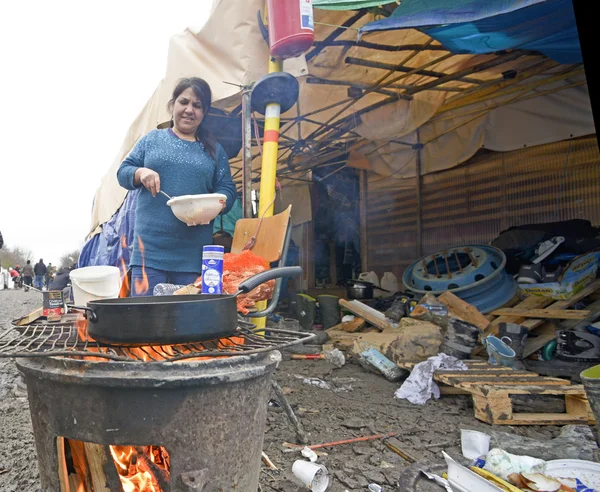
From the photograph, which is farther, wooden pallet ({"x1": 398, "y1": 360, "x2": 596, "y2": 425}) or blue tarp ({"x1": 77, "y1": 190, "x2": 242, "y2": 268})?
blue tarp ({"x1": 77, "y1": 190, "x2": 242, "y2": 268})

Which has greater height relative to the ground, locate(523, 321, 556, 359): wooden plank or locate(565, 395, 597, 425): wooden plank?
locate(523, 321, 556, 359): wooden plank

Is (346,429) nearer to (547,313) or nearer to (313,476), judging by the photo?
(313,476)

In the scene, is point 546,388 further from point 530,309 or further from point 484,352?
point 530,309

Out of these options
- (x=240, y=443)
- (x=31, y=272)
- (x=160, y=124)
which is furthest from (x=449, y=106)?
(x=31, y=272)

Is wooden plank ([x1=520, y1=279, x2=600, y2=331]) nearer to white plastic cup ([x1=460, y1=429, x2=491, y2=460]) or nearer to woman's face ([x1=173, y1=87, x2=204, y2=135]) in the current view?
white plastic cup ([x1=460, y1=429, x2=491, y2=460])

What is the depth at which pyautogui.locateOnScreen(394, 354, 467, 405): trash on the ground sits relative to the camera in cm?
327

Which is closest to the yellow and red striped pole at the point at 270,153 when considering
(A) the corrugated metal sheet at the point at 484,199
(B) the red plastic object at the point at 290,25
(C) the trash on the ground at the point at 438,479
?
(B) the red plastic object at the point at 290,25

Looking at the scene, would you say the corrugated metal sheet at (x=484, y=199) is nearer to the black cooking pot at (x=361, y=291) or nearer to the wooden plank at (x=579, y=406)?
the black cooking pot at (x=361, y=291)

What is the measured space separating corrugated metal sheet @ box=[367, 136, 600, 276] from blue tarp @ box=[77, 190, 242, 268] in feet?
16.4

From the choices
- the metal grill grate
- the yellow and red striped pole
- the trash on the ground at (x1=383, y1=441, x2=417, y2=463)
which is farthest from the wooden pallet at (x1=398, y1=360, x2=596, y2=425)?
the metal grill grate

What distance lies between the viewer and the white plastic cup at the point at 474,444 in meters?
2.25

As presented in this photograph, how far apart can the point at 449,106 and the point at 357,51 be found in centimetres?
230

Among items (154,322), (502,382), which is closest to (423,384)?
(502,382)

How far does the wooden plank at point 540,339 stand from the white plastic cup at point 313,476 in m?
3.16
